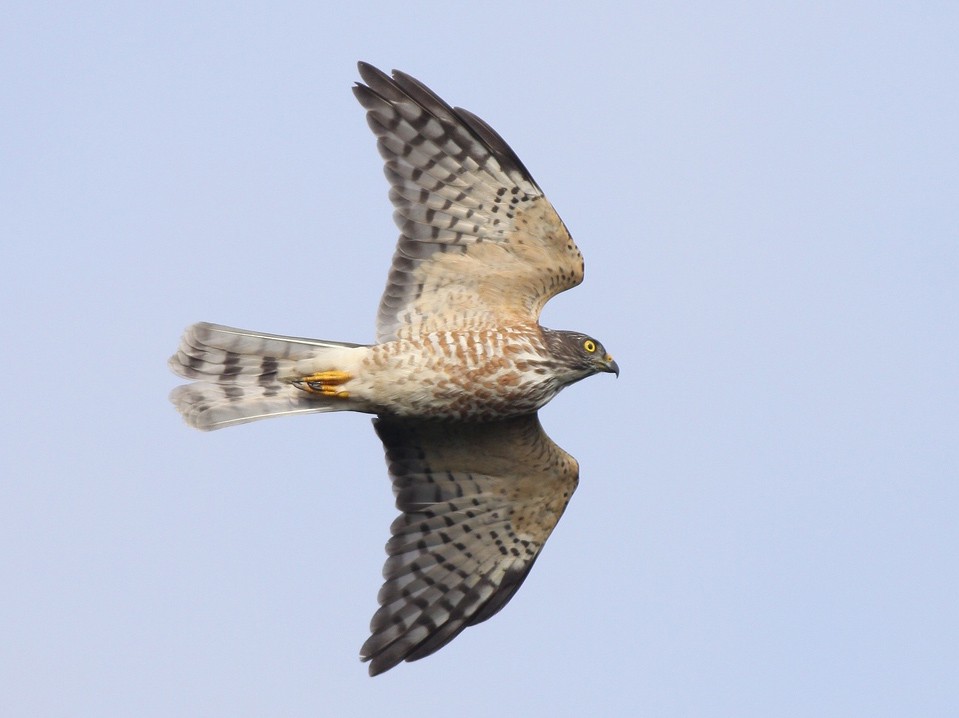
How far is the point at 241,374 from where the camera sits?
12031 millimetres

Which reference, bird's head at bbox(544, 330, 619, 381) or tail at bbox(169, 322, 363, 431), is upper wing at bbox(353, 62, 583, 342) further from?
tail at bbox(169, 322, 363, 431)

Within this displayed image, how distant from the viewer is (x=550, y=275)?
12.0 metres

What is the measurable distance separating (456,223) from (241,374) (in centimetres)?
185

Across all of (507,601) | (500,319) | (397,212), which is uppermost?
(397,212)

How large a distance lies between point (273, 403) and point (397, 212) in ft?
5.22

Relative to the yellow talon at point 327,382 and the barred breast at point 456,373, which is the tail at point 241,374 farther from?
the barred breast at point 456,373

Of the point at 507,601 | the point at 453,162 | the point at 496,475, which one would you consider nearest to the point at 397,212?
the point at 453,162

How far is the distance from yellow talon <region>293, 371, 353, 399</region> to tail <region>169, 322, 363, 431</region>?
58mm

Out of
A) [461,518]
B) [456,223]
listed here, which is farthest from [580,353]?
[461,518]

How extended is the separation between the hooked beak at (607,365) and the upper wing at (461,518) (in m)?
0.75

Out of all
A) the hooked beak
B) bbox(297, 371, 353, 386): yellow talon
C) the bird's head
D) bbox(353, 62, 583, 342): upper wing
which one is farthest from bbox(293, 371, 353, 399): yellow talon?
the hooked beak

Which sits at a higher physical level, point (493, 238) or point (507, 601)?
point (493, 238)

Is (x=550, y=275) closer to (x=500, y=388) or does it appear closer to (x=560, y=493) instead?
(x=500, y=388)

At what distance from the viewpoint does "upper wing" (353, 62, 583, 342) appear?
1168 cm
